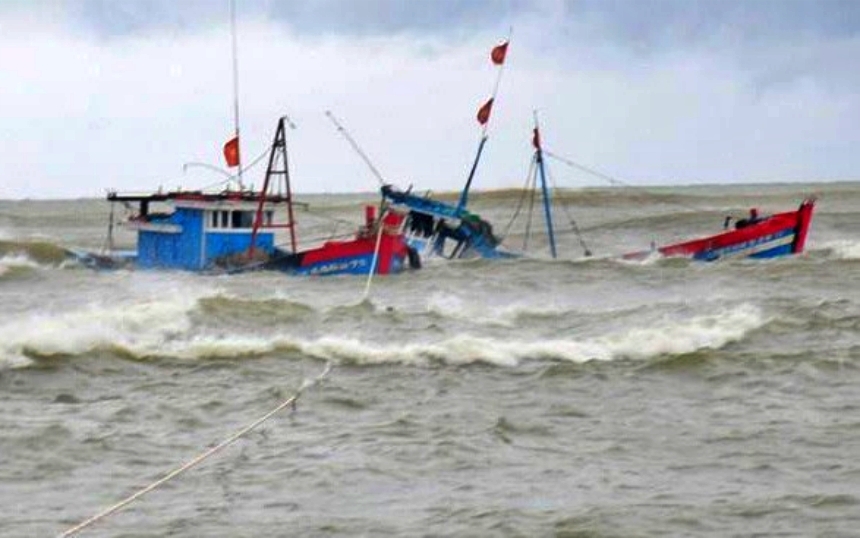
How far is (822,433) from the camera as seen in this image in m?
14.6

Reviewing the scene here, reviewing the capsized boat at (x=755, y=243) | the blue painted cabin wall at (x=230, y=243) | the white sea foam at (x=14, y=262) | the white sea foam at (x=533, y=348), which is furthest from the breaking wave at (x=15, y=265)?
the white sea foam at (x=533, y=348)

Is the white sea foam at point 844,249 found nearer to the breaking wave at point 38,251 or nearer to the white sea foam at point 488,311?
the white sea foam at point 488,311

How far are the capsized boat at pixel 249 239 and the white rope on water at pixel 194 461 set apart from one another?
57.7 feet

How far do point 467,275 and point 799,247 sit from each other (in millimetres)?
9919

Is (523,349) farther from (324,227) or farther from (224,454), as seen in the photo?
(324,227)

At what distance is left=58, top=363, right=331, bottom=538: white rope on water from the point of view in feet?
37.7

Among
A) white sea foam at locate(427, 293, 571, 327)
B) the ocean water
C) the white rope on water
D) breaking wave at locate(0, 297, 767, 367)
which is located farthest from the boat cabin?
the white rope on water

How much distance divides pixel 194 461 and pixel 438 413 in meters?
2.99

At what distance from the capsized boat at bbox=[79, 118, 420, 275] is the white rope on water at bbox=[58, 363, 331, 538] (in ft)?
57.7

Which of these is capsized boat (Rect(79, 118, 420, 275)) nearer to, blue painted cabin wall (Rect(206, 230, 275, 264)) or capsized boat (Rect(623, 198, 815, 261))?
blue painted cabin wall (Rect(206, 230, 275, 264))

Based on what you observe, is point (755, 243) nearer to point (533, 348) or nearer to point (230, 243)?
point (230, 243)

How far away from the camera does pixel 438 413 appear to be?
52.4 ft

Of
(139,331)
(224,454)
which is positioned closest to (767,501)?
(224,454)

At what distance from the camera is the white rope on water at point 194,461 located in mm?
11495
